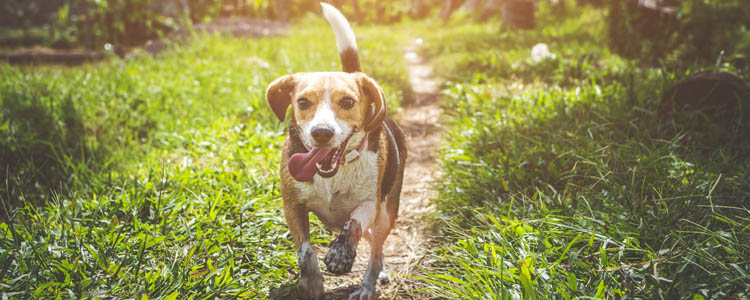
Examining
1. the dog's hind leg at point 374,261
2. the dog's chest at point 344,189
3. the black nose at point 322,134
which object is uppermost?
the black nose at point 322,134

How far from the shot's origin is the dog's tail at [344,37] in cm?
230

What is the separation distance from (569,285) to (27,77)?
6.30m

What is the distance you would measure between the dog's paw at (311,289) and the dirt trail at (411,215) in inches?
9.0

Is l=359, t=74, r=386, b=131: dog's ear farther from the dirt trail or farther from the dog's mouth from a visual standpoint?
the dirt trail

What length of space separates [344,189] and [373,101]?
46 centimetres

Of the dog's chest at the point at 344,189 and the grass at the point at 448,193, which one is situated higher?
the dog's chest at the point at 344,189

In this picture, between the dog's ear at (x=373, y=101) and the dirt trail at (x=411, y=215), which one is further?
the dirt trail at (x=411, y=215)

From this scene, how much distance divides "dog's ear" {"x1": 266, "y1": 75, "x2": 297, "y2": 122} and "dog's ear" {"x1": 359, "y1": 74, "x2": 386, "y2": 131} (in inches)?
13.8

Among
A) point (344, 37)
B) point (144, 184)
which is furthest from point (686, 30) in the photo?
point (144, 184)

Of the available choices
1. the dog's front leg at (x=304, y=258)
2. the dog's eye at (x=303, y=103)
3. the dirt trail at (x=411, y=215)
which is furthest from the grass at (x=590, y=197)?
the dog's eye at (x=303, y=103)

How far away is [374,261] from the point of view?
2.20m

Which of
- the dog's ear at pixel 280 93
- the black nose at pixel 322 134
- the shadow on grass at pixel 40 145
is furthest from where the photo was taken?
the shadow on grass at pixel 40 145

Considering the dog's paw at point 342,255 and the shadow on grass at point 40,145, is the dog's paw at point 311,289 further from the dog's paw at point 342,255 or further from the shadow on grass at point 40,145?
the shadow on grass at point 40,145

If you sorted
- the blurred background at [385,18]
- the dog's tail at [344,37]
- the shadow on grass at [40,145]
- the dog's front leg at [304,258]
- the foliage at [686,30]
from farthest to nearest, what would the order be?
the blurred background at [385,18], the foliage at [686,30], the shadow on grass at [40,145], the dog's tail at [344,37], the dog's front leg at [304,258]
